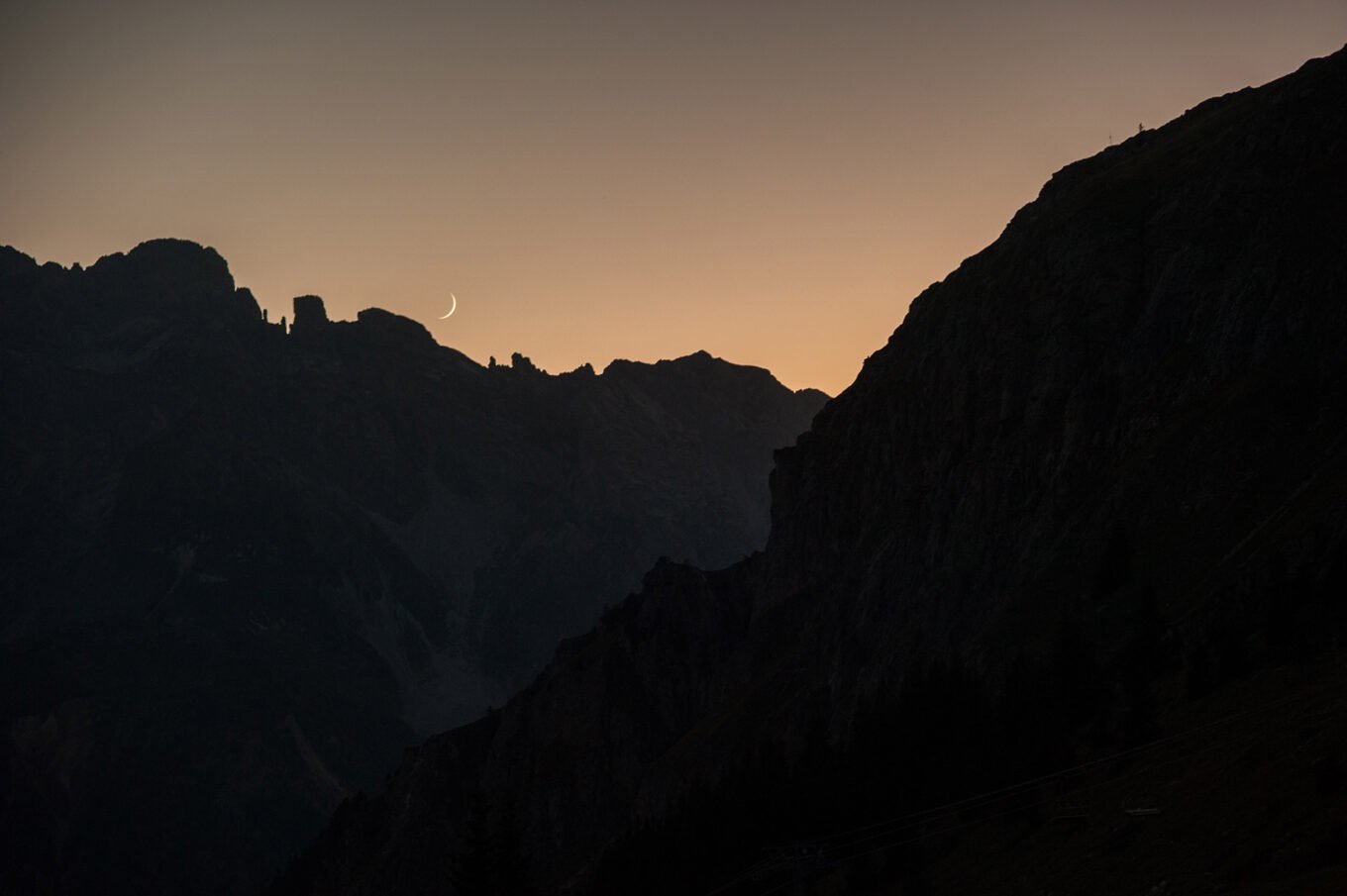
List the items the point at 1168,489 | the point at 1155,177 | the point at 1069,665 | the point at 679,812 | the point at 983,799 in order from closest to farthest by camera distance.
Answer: the point at 983,799, the point at 1069,665, the point at 1168,489, the point at 679,812, the point at 1155,177

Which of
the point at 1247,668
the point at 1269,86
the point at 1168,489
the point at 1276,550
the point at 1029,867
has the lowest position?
the point at 1029,867

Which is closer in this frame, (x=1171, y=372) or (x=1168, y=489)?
(x=1168, y=489)

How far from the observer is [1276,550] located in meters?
112

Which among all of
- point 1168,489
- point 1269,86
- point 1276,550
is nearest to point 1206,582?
point 1276,550

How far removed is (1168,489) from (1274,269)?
25297 millimetres

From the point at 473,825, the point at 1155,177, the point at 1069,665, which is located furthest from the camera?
the point at 1155,177

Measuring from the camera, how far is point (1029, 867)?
8788 centimetres

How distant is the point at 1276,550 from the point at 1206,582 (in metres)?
9.37

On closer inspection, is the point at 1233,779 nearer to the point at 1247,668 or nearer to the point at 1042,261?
the point at 1247,668

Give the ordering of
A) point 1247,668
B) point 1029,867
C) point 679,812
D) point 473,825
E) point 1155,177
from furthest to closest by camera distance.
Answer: point 1155,177 < point 679,812 < point 473,825 < point 1247,668 < point 1029,867

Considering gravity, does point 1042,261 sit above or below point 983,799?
above

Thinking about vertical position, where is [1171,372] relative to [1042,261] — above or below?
below

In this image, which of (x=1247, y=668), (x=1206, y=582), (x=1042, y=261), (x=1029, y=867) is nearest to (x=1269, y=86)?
(x=1042, y=261)

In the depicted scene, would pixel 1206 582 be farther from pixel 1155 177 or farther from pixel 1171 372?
pixel 1155 177
